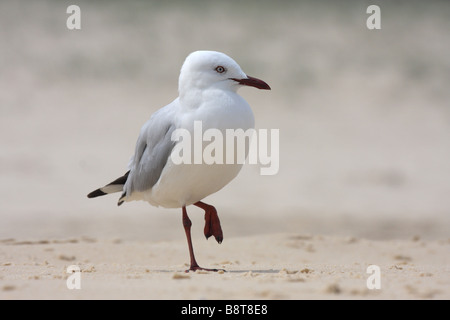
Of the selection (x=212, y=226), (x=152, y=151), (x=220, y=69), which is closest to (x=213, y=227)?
(x=212, y=226)

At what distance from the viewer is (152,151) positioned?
5.84 m

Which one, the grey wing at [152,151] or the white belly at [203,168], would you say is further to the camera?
the grey wing at [152,151]

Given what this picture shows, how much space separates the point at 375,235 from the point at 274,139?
586 cm

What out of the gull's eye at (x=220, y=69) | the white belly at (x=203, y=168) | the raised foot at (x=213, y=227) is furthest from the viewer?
the raised foot at (x=213, y=227)

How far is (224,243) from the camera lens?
8.42 m

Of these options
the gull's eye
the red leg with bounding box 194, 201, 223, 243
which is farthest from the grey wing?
the red leg with bounding box 194, 201, 223, 243

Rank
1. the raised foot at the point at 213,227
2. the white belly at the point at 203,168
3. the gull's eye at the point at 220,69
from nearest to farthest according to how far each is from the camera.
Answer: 1. the white belly at the point at 203,168
2. the gull's eye at the point at 220,69
3. the raised foot at the point at 213,227

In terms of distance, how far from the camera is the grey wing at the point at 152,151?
18.5 ft

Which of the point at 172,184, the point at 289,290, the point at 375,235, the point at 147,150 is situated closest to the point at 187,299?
the point at 289,290

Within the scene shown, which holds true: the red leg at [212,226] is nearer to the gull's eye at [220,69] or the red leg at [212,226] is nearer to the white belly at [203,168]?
the white belly at [203,168]

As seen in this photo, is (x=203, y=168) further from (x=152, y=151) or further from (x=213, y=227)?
(x=213, y=227)

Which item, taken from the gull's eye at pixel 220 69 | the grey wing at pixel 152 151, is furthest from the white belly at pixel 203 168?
the gull's eye at pixel 220 69

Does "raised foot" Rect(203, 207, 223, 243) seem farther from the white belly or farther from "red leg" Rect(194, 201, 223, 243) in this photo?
the white belly

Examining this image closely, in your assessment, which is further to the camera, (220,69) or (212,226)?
(212,226)
